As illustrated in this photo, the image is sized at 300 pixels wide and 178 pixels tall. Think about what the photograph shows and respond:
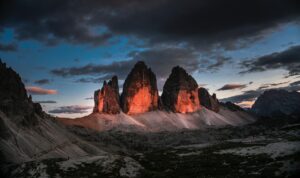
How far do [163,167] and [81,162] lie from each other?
1979cm

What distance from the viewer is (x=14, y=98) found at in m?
142

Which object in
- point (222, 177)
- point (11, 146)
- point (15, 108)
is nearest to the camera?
point (222, 177)

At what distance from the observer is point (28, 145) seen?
111m

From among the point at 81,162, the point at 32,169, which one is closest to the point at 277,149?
the point at 81,162

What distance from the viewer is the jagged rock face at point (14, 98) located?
432 ft

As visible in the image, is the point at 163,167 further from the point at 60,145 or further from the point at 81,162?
the point at 60,145

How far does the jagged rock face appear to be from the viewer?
132m

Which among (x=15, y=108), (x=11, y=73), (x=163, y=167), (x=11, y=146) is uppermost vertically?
(x=11, y=73)

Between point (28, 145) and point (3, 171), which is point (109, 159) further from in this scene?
point (28, 145)

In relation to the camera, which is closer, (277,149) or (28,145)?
(277,149)

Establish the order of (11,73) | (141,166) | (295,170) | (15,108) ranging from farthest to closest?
(11,73) → (15,108) → (141,166) → (295,170)

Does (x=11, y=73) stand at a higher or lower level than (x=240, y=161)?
higher

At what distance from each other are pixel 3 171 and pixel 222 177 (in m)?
47.9

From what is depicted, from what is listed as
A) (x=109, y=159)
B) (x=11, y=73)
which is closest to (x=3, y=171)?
(x=109, y=159)
